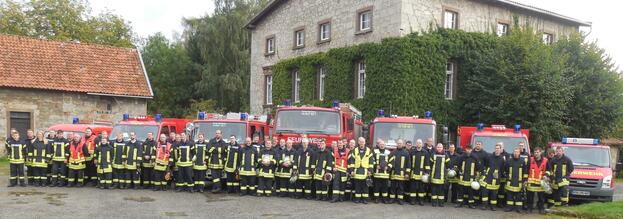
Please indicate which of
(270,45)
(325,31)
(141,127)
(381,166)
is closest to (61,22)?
(270,45)

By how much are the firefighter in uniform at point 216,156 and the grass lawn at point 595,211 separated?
26.1ft

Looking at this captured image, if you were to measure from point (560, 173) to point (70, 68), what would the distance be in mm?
23847

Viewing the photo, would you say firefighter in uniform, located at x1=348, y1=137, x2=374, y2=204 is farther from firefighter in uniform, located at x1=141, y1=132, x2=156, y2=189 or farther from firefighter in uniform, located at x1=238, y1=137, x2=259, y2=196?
firefighter in uniform, located at x1=141, y1=132, x2=156, y2=189

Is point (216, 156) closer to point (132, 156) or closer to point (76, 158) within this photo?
point (132, 156)

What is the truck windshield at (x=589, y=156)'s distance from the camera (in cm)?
1548

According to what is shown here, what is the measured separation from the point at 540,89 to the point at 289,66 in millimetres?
12620

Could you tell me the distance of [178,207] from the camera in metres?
12.2

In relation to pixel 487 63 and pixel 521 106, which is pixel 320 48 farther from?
pixel 521 106

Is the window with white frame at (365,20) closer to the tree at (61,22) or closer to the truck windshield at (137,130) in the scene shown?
the truck windshield at (137,130)

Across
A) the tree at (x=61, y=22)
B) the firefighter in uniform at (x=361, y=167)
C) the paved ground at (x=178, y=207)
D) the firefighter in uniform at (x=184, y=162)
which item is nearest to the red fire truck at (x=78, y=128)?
the paved ground at (x=178, y=207)

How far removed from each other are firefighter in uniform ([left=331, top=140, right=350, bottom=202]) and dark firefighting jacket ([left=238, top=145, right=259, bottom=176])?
6.71ft

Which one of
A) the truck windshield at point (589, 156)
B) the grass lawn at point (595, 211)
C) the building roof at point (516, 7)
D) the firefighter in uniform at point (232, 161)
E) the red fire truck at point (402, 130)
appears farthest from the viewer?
the building roof at point (516, 7)

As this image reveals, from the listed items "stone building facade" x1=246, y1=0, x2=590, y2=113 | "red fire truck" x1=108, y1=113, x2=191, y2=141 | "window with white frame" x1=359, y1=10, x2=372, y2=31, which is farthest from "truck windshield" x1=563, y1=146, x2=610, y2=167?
"window with white frame" x1=359, y1=10, x2=372, y2=31

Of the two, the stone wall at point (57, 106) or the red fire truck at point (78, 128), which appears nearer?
the red fire truck at point (78, 128)
